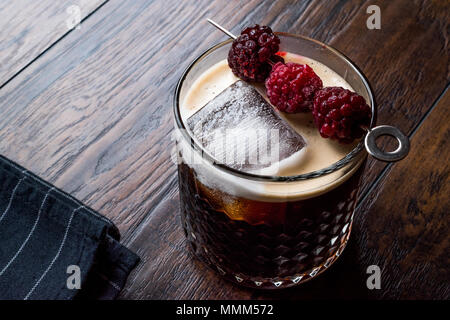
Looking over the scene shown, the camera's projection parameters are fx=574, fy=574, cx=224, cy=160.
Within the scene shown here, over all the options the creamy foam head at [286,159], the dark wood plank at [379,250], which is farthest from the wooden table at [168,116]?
the creamy foam head at [286,159]

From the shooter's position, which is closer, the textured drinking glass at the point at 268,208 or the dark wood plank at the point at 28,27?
the textured drinking glass at the point at 268,208

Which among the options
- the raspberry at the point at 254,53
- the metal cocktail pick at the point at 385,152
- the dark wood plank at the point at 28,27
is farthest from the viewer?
the dark wood plank at the point at 28,27

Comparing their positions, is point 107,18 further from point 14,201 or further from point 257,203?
point 257,203

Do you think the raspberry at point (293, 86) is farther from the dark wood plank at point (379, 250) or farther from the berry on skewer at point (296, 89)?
the dark wood plank at point (379, 250)

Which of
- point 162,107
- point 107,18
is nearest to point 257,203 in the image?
point 162,107

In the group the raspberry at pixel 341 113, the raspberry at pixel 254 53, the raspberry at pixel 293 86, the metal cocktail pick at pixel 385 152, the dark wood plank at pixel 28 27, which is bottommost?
the metal cocktail pick at pixel 385 152

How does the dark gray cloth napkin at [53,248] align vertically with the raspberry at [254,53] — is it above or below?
below
